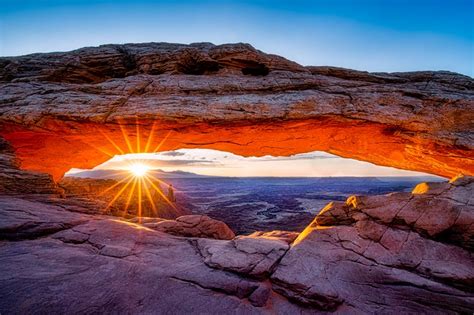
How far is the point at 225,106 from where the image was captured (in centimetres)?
1369

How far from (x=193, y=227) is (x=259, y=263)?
434 cm

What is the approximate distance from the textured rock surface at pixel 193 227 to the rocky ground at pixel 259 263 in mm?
717

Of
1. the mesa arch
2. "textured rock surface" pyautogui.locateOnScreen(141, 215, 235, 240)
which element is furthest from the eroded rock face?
the mesa arch

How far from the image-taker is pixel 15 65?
16203 mm

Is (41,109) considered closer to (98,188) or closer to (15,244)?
(15,244)

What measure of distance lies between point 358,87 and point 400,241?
9.47 metres

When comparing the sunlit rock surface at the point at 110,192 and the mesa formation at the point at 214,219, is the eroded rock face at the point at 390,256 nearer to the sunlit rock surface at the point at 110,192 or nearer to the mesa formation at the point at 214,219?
the mesa formation at the point at 214,219

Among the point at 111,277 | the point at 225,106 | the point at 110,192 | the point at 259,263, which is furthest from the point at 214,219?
the point at 110,192

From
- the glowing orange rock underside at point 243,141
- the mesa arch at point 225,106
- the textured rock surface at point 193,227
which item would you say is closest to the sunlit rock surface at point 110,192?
the glowing orange rock underside at point 243,141

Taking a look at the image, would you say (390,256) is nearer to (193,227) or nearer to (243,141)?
(193,227)

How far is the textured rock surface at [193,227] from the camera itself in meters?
11.0

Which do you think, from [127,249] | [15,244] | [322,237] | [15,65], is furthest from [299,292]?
[15,65]

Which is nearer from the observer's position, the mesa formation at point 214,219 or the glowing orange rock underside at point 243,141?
the mesa formation at point 214,219

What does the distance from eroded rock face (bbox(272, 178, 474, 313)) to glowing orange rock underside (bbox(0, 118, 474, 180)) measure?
505 centimetres
